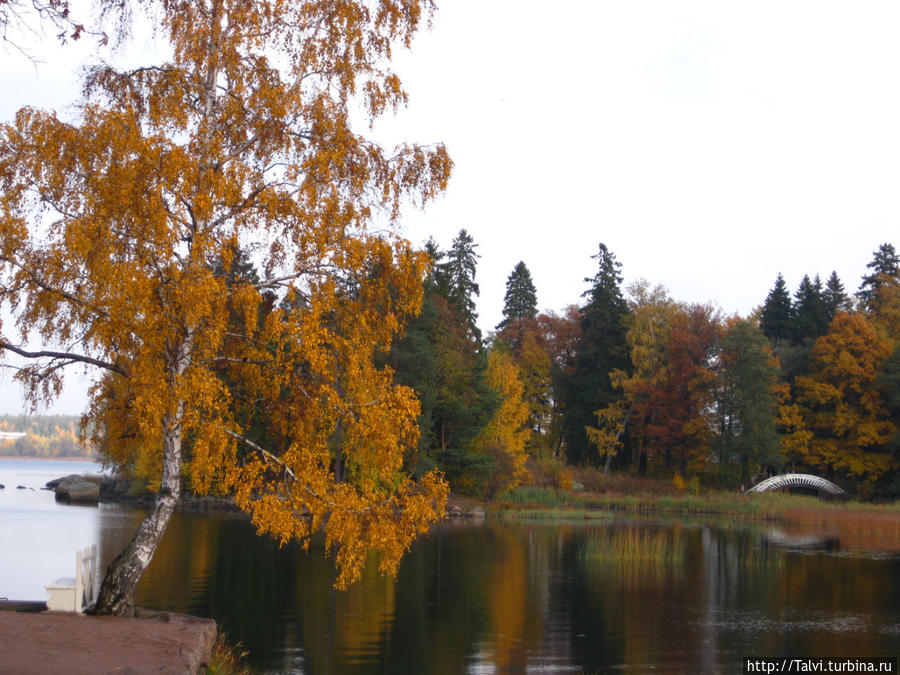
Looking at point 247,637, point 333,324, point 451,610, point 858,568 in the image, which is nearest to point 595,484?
point 858,568

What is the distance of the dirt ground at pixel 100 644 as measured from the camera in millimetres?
8883

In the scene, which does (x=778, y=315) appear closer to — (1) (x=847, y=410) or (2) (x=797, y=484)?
(1) (x=847, y=410)

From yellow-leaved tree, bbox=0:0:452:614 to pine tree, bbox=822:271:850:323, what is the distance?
6179cm

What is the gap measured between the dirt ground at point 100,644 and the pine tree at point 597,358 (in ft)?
170

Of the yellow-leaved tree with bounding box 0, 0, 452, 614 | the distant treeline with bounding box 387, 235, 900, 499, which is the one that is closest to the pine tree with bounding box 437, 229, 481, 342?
the distant treeline with bounding box 387, 235, 900, 499

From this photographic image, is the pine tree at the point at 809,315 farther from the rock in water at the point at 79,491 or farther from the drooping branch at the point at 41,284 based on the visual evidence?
the drooping branch at the point at 41,284

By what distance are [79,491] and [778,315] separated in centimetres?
5266

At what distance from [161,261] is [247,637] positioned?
8292 millimetres

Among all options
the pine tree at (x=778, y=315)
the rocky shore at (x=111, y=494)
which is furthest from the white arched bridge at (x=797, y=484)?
the rocky shore at (x=111, y=494)

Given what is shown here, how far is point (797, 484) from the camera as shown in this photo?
54.3 m

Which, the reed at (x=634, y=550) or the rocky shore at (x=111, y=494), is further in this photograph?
the rocky shore at (x=111, y=494)

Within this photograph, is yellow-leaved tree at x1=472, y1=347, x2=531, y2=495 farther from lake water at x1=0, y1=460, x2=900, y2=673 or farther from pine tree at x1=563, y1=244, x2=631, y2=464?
lake water at x1=0, y1=460, x2=900, y2=673

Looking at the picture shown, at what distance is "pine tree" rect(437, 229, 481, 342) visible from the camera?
60344 mm

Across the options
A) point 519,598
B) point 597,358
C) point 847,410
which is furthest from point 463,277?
point 519,598
